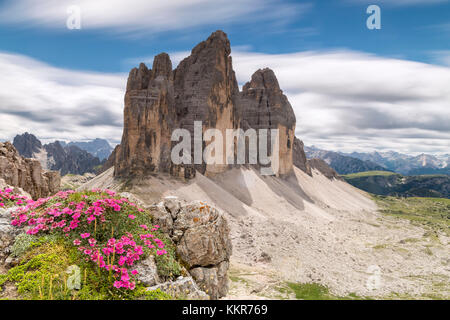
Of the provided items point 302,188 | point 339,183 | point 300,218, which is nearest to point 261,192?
point 300,218

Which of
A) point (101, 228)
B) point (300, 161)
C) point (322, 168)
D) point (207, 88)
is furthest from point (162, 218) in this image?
point (322, 168)

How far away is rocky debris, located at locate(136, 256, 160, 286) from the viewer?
10588 mm

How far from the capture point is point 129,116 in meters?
52.0

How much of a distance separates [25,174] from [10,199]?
11480mm

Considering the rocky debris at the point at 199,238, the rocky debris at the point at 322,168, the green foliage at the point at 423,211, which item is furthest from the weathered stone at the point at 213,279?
the rocky debris at the point at 322,168

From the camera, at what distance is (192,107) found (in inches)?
2643

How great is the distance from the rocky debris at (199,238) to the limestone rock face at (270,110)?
7435 cm

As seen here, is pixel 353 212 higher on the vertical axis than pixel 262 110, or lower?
lower

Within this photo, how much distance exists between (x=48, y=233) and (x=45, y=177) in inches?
681

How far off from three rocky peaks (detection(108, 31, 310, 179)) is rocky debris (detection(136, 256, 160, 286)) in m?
41.6

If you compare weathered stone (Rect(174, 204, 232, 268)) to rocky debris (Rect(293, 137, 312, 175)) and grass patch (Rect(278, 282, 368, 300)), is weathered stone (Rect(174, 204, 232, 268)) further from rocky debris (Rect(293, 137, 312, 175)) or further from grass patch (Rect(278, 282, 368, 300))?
rocky debris (Rect(293, 137, 312, 175))

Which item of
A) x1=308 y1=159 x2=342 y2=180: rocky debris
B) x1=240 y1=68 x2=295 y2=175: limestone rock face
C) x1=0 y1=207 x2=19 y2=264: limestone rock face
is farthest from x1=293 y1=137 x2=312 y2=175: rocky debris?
x1=0 y1=207 x2=19 y2=264: limestone rock face
